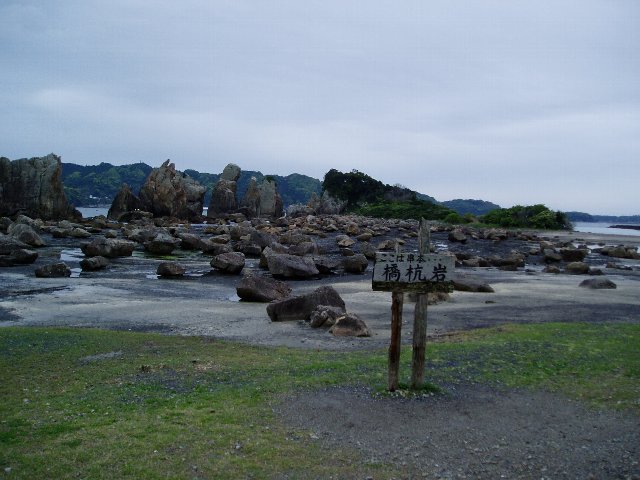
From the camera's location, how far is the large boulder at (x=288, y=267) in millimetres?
31219

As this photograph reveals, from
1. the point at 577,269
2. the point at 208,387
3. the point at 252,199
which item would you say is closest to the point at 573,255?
the point at 577,269

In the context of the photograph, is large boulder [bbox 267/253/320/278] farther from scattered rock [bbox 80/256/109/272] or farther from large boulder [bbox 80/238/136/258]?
large boulder [bbox 80/238/136/258]

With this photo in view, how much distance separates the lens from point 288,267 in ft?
102

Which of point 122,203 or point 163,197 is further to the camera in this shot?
point 163,197

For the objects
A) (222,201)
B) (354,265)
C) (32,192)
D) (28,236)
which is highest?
(222,201)

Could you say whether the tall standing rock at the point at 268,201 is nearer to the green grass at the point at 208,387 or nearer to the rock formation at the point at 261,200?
the rock formation at the point at 261,200

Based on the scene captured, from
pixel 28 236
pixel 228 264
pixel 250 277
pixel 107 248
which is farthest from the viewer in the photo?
pixel 28 236

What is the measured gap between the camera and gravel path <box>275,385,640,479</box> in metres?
6.95

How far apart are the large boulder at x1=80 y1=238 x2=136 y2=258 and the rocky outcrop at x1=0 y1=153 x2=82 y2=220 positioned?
4140cm

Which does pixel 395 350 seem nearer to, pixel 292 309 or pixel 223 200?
pixel 292 309

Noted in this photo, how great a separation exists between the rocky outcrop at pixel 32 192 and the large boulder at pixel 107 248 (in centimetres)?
4140

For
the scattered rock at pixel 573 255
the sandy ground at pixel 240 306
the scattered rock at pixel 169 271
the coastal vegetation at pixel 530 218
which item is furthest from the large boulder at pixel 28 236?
the coastal vegetation at pixel 530 218

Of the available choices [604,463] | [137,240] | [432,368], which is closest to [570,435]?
[604,463]

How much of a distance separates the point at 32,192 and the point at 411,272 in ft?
253
